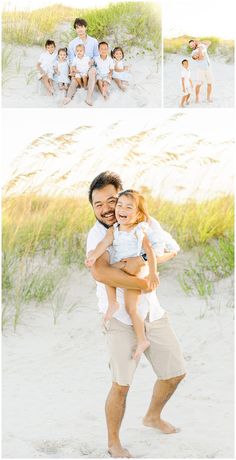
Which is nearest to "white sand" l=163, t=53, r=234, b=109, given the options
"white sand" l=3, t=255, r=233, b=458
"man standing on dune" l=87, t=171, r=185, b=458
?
"white sand" l=3, t=255, r=233, b=458

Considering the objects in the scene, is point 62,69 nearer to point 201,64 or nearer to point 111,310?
point 201,64

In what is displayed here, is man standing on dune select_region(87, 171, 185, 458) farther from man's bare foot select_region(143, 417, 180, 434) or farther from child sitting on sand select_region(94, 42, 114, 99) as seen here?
child sitting on sand select_region(94, 42, 114, 99)

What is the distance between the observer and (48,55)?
21.4 ft

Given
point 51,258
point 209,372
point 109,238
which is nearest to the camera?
point 109,238

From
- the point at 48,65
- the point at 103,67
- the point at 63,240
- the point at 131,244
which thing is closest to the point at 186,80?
the point at 103,67

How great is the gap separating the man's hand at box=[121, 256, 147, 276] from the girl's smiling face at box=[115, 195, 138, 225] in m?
0.18

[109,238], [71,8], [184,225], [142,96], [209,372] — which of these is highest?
[71,8]

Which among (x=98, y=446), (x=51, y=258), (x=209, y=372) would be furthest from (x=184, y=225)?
(x=98, y=446)

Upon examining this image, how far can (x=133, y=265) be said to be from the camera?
4340 mm

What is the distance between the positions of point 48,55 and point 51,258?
1521mm

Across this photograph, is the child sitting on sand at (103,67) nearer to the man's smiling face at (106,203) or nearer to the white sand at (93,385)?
the white sand at (93,385)

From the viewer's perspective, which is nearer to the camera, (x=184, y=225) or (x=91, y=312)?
(x=91, y=312)

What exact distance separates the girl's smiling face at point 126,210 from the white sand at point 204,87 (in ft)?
8.04

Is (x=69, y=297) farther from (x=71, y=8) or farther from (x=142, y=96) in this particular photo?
(x=71, y=8)
